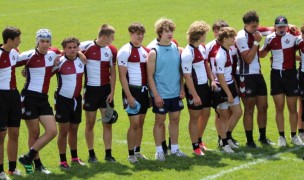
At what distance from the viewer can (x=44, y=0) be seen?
35.5m

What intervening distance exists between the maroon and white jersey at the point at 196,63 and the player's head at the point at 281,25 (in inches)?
53.6

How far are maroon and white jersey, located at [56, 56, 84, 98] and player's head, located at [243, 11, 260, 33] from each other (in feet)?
9.63

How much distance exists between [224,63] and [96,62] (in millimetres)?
2075

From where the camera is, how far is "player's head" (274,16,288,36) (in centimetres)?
1109

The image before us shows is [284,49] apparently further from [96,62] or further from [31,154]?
[31,154]

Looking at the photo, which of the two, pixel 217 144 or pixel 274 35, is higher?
pixel 274 35

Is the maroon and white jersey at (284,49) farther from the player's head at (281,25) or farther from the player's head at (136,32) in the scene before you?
the player's head at (136,32)

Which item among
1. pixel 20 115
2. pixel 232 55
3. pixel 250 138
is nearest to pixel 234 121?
pixel 250 138

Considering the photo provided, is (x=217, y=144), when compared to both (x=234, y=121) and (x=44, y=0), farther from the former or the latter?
(x=44, y=0)

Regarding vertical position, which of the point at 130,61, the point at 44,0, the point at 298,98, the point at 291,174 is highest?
the point at 44,0

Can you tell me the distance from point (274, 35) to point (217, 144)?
2121 mm

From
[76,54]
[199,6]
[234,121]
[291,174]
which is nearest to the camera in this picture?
[291,174]

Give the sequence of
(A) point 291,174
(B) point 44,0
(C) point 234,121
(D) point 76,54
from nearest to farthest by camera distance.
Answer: (A) point 291,174 < (D) point 76,54 < (C) point 234,121 < (B) point 44,0

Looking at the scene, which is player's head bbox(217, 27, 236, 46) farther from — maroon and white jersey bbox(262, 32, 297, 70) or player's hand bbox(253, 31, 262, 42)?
maroon and white jersey bbox(262, 32, 297, 70)
